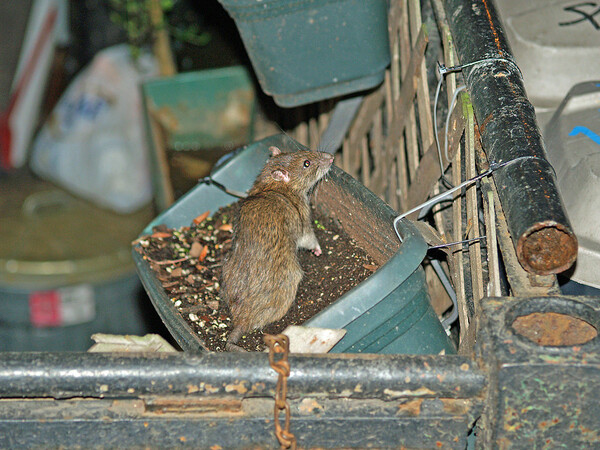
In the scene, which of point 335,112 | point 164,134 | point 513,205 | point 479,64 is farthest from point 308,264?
point 164,134

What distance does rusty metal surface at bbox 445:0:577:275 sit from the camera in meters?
1.48

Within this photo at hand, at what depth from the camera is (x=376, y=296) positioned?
195 centimetres

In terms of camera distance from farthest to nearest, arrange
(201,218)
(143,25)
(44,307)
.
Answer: (143,25)
(44,307)
(201,218)

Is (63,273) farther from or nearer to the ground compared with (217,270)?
nearer to the ground

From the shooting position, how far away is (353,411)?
1434mm

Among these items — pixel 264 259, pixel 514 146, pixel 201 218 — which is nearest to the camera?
pixel 514 146

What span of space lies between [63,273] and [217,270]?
303 cm

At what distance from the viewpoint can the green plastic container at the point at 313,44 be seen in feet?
10.1

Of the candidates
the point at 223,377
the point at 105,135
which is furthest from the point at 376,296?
the point at 105,135

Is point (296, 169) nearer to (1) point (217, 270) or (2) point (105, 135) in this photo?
(1) point (217, 270)

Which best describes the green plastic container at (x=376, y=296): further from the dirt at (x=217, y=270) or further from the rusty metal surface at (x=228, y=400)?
the rusty metal surface at (x=228, y=400)

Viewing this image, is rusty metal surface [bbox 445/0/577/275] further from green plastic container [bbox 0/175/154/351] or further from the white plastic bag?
the white plastic bag

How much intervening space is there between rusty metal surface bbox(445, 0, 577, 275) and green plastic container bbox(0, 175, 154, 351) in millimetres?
3297

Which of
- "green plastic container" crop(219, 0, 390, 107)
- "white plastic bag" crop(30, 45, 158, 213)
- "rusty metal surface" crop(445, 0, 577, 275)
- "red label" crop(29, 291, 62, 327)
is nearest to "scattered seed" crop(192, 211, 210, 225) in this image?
"green plastic container" crop(219, 0, 390, 107)
